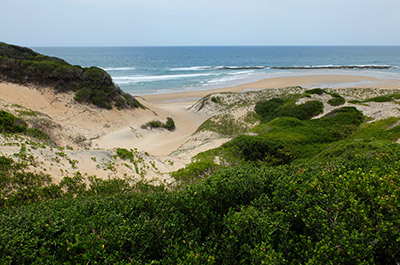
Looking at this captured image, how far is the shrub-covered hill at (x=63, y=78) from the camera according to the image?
2483 centimetres

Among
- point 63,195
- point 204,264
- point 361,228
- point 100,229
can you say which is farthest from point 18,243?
point 361,228

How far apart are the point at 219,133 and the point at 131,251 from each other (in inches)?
722

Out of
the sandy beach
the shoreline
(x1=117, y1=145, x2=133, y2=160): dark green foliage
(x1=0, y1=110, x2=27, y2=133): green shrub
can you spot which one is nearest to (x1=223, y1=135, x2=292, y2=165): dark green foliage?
the sandy beach

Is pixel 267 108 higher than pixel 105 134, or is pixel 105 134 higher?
pixel 267 108

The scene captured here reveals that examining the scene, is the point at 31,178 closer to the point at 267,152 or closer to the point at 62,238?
the point at 62,238

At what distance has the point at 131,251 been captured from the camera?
5090 millimetres

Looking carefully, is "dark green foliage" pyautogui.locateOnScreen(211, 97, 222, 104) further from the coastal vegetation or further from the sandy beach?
the coastal vegetation

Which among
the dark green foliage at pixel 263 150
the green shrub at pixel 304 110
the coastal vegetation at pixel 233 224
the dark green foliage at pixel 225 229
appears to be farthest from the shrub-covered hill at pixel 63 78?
the dark green foliage at pixel 225 229

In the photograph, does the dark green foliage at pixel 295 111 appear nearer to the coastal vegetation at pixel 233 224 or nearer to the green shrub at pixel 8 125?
the coastal vegetation at pixel 233 224

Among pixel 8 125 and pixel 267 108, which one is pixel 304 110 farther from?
pixel 8 125

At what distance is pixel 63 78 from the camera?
26125 mm

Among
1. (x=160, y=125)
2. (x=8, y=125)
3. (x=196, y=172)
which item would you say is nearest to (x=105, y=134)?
(x=160, y=125)

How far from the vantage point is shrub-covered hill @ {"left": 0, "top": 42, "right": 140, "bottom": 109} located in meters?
24.8

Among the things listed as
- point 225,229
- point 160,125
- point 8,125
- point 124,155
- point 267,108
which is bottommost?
point 160,125
